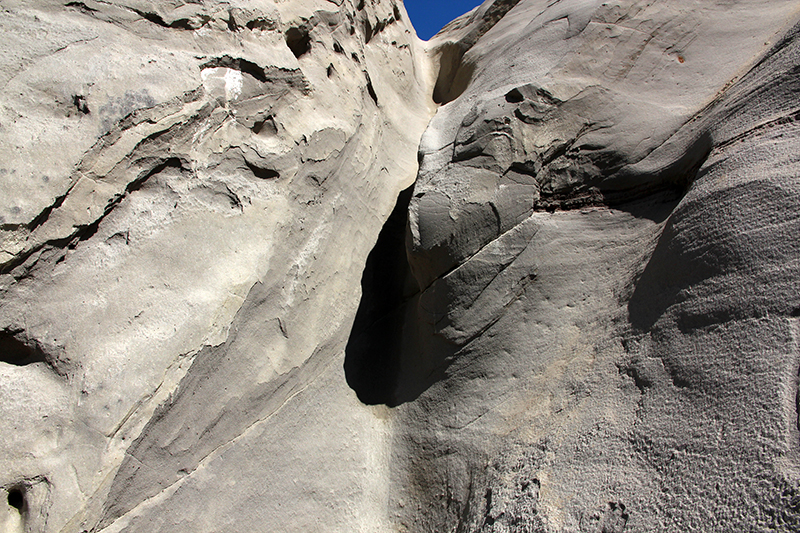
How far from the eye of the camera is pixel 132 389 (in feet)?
6.25

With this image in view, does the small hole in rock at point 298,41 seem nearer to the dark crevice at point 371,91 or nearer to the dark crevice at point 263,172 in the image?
the dark crevice at point 371,91

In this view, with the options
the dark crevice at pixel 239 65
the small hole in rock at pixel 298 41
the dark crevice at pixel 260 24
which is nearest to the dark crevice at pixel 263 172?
the dark crevice at pixel 239 65

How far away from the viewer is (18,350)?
5.86 ft

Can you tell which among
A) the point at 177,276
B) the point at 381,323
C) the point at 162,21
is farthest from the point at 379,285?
the point at 162,21

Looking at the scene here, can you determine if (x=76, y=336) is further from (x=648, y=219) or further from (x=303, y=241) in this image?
(x=648, y=219)

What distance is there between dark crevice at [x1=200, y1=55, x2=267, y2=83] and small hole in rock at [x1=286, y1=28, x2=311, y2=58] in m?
0.46

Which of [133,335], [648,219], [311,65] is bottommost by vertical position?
[648,219]

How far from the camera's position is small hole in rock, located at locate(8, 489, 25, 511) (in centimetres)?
170

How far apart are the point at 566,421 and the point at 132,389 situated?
1771 millimetres

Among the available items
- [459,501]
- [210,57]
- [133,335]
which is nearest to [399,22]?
[210,57]

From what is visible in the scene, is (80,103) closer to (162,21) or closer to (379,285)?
(162,21)

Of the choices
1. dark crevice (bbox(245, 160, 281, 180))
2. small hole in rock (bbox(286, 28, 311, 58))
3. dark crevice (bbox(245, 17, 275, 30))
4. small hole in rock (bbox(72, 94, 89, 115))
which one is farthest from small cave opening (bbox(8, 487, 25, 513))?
small hole in rock (bbox(286, 28, 311, 58))

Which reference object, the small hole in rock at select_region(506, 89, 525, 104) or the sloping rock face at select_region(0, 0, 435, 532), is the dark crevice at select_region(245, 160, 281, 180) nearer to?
the sloping rock face at select_region(0, 0, 435, 532)

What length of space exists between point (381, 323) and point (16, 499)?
1890 millimetres
